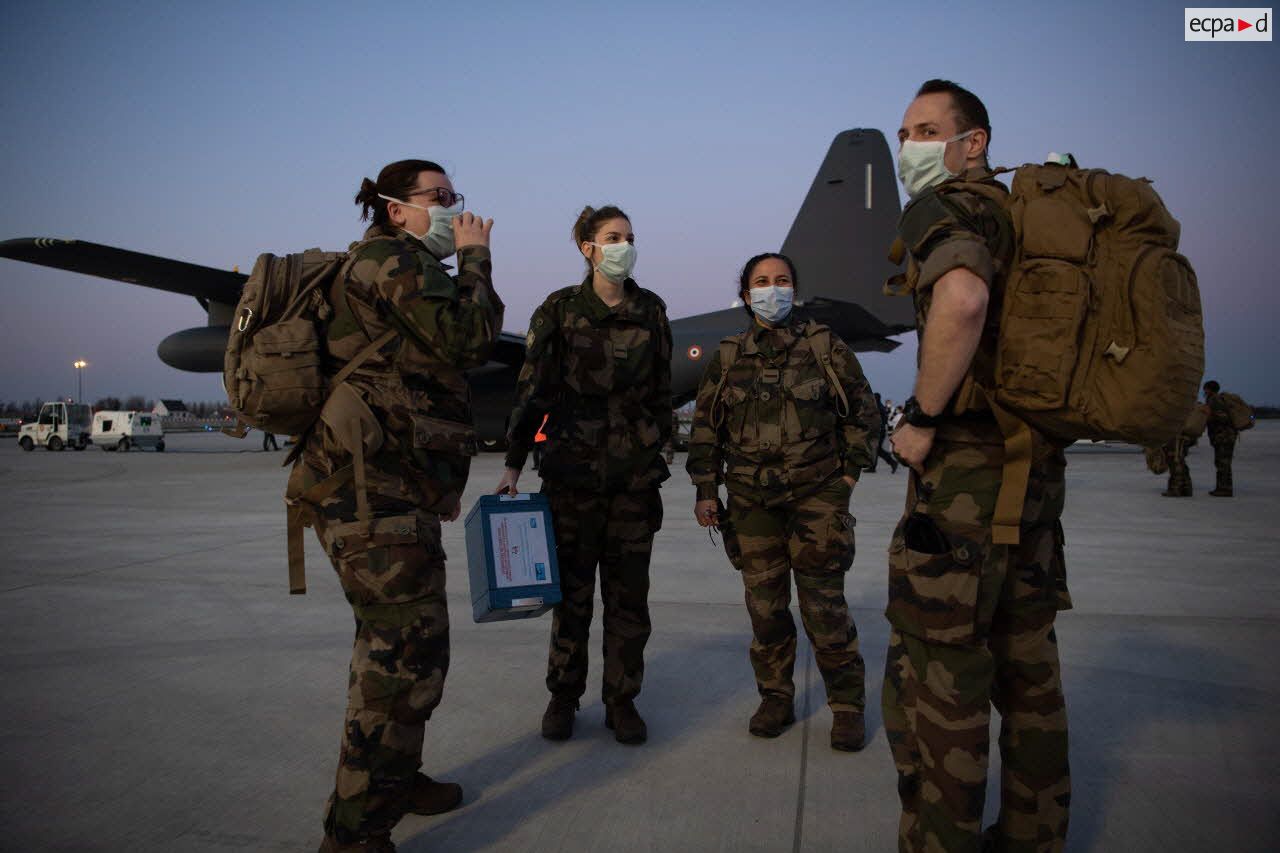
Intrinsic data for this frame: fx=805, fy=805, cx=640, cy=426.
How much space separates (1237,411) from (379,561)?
14.0 metres

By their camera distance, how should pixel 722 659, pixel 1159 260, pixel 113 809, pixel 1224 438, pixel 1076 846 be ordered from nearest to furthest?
pixel 1159 260 → pixel 1076 846 → pixel 113 809 → pixel 722 659 → pixel 1224 438

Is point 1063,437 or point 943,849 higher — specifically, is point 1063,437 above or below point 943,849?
above

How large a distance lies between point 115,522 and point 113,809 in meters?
7.55

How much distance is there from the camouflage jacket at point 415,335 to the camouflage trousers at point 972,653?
130 centimetres

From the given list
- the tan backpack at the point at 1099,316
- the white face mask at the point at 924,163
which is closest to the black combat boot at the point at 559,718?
the tan backpack at the point at 1099,316

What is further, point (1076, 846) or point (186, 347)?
point (186, 347)

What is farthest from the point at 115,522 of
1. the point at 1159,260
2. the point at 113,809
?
the point at 1159,260

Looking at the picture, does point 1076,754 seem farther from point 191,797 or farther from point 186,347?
point 186,347

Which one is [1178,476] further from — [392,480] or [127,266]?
[127,266]

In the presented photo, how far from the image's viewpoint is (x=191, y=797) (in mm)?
2650

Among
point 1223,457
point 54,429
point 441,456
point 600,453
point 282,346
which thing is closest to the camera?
point 282,346

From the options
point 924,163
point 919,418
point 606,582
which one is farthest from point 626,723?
point 924,163

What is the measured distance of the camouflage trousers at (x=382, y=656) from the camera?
221cm

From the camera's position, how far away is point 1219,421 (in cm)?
1218
